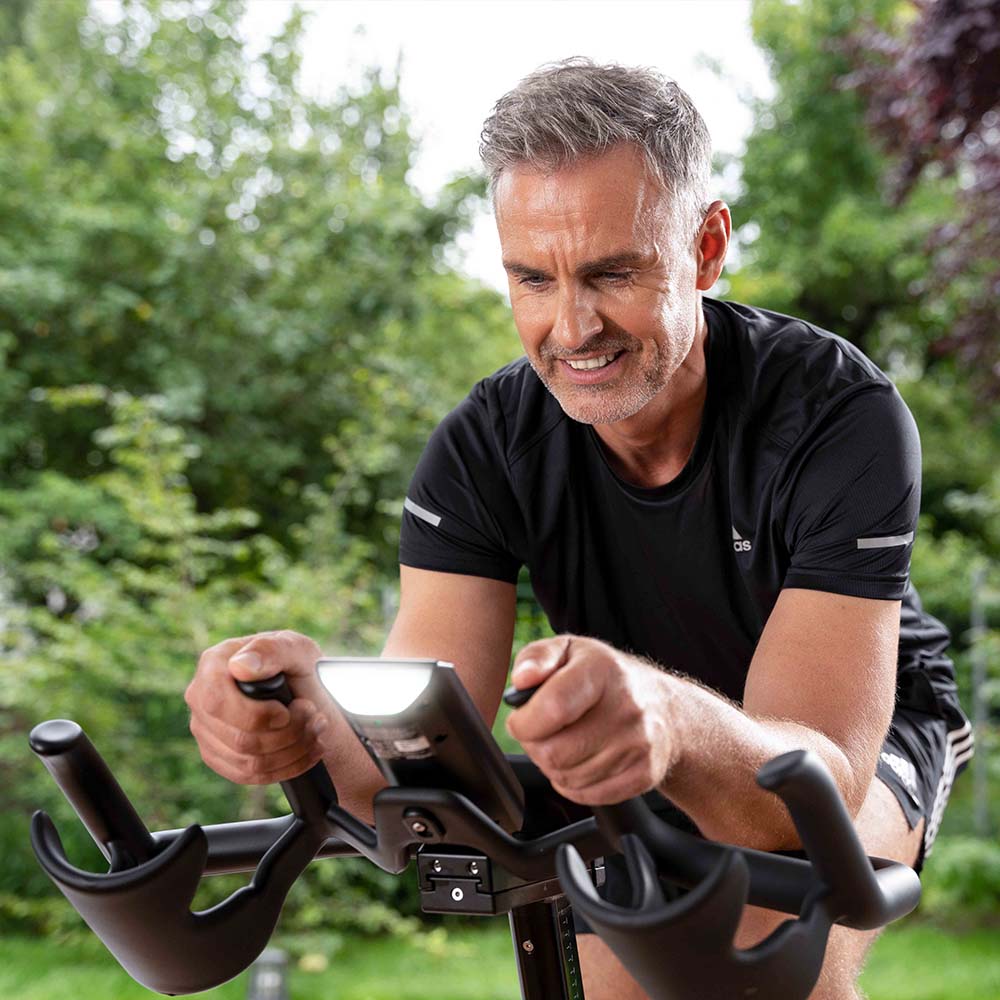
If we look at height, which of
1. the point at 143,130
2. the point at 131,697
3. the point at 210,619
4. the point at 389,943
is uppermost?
the point at 143,130

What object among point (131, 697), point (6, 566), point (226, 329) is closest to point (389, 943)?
point (131, 697)

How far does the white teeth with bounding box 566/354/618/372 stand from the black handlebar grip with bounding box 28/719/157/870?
684 mm

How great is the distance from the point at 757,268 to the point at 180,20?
4.13 meters

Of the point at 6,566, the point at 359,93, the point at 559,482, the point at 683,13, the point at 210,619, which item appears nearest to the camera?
the point at 559,482

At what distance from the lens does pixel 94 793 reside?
3.94ft

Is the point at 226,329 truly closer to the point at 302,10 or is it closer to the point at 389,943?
the point at 302,10

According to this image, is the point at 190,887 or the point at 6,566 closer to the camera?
the point at 190,887

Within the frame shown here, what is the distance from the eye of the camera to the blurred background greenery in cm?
432

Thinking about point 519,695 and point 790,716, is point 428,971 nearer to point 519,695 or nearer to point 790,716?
point 790,716

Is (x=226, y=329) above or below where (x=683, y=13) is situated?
below

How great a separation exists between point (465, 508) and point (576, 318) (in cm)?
51

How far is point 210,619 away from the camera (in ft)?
14.2

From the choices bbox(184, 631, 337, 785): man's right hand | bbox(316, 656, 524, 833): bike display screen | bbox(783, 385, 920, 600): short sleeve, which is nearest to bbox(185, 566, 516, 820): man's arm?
bbox(184, 631, 337, 785): man's right hand

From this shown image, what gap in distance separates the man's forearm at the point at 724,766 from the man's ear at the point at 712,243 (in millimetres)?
677
